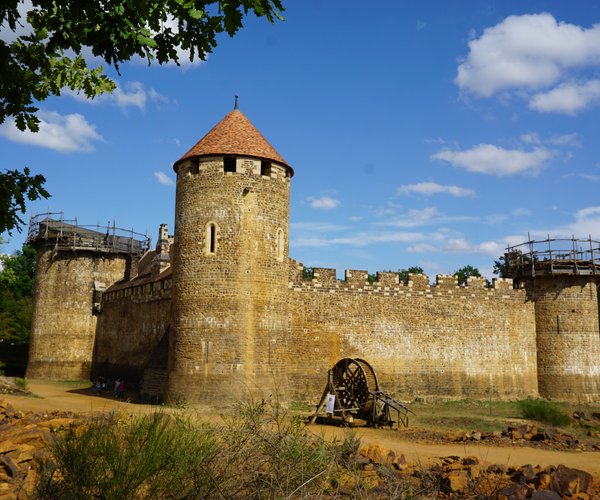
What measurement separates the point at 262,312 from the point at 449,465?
36.8 ft

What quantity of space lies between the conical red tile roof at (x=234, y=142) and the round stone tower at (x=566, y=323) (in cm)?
1324

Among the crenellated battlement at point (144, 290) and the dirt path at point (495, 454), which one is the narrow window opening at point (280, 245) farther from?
the dirt path at point (495, 454)

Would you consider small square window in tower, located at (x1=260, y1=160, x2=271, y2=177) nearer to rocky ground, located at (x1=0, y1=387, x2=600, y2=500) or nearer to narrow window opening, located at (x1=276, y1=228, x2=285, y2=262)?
narrow window opening, located at (x1=276, y1=228, x2=285, y2=262)

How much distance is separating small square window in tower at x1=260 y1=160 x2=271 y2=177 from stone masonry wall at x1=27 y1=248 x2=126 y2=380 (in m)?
16.3

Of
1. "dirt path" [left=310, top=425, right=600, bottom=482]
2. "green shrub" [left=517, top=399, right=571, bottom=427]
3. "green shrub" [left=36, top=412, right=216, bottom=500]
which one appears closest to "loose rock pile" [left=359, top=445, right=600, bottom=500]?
"dirt path" [left=310, top=425, right=600, bottom=482]

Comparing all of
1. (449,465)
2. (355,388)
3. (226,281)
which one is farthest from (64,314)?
(449,465)

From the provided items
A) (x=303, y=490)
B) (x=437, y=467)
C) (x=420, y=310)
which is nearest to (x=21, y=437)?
(x=303, y=490)

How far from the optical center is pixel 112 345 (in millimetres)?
31344

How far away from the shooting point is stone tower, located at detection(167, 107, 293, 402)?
1992cm

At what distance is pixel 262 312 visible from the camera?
20828 mm

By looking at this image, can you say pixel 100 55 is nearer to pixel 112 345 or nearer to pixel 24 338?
pixel 112 345

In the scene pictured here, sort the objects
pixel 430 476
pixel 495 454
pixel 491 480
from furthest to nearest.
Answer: pixel 495 454 → pixel 491 480 → pixel 430 476

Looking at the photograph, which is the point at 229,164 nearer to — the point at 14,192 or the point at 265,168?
the point at 265,168

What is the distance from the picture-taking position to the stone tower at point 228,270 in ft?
65.4
